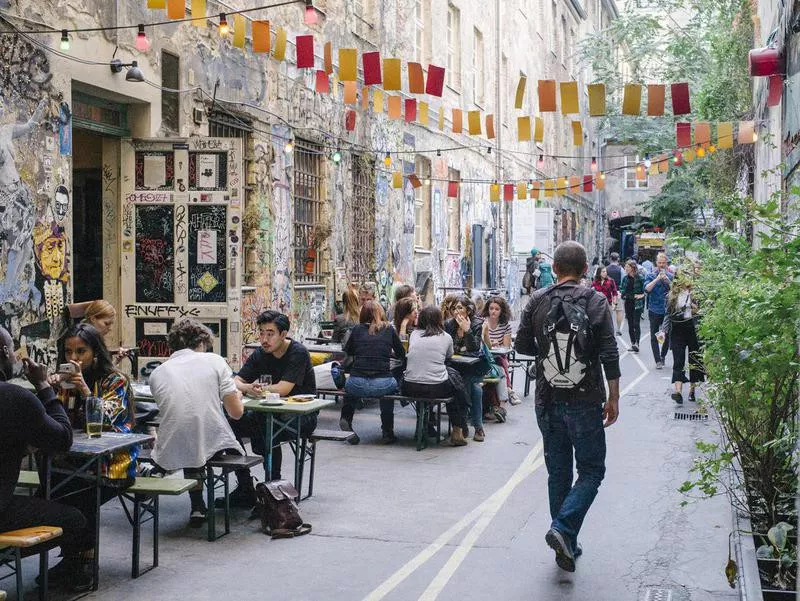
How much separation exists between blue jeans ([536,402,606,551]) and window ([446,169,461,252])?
19139 millimetres

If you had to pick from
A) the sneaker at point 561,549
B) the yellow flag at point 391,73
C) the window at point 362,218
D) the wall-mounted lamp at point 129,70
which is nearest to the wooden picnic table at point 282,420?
the sneaker at point 561,549

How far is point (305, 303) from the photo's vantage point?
56.1 ft

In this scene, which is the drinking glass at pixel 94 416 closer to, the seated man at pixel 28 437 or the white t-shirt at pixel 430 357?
the seated man at pixel 28 437

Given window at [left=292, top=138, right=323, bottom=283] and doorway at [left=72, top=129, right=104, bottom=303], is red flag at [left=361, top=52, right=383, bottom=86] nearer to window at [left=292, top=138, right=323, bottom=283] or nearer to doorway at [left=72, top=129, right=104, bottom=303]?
window at [left=292, top=138, right=323, bottom=283]

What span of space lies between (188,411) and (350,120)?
38.7 feet

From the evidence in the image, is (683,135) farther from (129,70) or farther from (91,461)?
(91,461)

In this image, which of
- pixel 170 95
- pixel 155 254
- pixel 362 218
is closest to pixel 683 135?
pixel 362 218

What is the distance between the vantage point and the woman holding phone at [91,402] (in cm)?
630

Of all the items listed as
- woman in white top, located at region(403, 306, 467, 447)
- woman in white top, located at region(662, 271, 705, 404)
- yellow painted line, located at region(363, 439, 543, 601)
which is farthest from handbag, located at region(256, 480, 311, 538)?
woman in white top, located at region(662, 271, 705, 404)

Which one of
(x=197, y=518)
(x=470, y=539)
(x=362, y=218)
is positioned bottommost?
(x=470, y=539)

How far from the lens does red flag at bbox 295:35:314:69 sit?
1395cm

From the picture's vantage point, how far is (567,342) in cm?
662

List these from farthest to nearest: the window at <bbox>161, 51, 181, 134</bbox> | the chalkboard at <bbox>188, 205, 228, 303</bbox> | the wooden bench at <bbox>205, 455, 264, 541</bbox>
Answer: the window at <bbox>161, 51, 181, 134</bbox> < the chalkboard at <bbox>188, 205, 228, 303</bbox> < the wooden bench at <bbox>205, 455, 264, 541</bbox>

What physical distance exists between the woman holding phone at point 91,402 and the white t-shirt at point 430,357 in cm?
485
